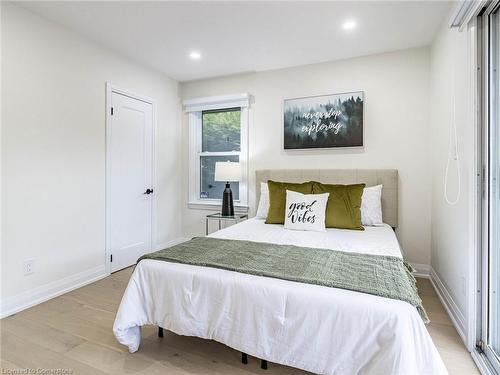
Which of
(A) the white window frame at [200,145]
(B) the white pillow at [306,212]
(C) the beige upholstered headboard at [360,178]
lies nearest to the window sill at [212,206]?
(A) the white window frame at [200,145]

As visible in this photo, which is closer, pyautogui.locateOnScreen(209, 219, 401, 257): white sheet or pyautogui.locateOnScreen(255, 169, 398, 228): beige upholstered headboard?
pyautogui.locateOnScreen(209, 219, 401, 257): white sheet

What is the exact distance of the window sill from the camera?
156 inches

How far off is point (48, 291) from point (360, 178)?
10.9 ft

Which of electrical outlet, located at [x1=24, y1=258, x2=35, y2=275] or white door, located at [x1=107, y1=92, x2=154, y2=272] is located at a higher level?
white door, located at [x1=107, y1=92, x2=154, y2=272]

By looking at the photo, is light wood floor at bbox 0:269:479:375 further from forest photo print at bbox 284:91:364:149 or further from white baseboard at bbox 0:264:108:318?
forest photo print at bbox 284:91:364:149

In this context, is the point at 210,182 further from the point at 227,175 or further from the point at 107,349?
the point at 107,349

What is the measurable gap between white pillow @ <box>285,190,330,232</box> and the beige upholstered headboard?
582 millimetres

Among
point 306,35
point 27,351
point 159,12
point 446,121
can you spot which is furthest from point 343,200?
point 27,351

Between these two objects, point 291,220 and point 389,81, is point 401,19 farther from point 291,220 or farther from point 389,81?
point 291,220

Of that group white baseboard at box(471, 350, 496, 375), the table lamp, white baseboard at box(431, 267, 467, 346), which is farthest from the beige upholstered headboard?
white baseboard at box(471, 350, 496, 375)

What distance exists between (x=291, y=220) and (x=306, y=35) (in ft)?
5.93

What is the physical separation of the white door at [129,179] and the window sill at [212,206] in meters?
0.69

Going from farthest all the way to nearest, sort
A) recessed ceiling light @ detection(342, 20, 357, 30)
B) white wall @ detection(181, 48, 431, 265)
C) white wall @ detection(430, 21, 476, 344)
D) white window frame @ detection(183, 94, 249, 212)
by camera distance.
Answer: white window frame @ detection(183, 94, 249, 212), white wall @ detection(181, 48, 431, 265), recessed ceiling light @ detection(342, 20, 357, 30), white wall @ detection(430, 21, 476, 344)

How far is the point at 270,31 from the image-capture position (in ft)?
9.00
